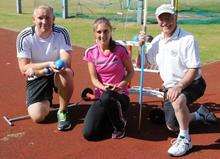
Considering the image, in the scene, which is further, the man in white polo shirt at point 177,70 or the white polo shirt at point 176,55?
the white polo shirt at point 176,55

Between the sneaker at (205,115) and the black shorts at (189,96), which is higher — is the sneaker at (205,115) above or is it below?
below

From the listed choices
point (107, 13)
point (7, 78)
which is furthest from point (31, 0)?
point (7, 78)

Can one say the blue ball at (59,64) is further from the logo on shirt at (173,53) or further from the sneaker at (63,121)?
the logo on shirt at (173,53)

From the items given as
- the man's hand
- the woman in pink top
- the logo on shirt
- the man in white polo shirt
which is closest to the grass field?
the woman in pink top

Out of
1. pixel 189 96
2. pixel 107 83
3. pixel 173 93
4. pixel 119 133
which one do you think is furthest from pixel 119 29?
pixel 173 93

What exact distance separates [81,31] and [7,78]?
224 inches

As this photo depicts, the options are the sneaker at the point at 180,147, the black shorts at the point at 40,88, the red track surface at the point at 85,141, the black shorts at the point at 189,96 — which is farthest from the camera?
the black shorts at the point at 40,88

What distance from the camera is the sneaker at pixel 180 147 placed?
4.94 metres

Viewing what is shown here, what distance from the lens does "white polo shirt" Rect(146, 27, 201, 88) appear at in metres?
5.12

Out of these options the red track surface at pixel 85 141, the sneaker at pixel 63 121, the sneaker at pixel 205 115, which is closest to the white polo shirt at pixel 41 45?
the sneaker at pixel 63 121

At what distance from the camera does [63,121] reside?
19.2 feet

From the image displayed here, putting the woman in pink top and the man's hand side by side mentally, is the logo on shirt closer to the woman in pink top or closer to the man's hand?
the man's hand

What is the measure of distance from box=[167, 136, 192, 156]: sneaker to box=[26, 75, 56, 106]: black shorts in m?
1.86

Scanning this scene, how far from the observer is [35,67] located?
5848mm
